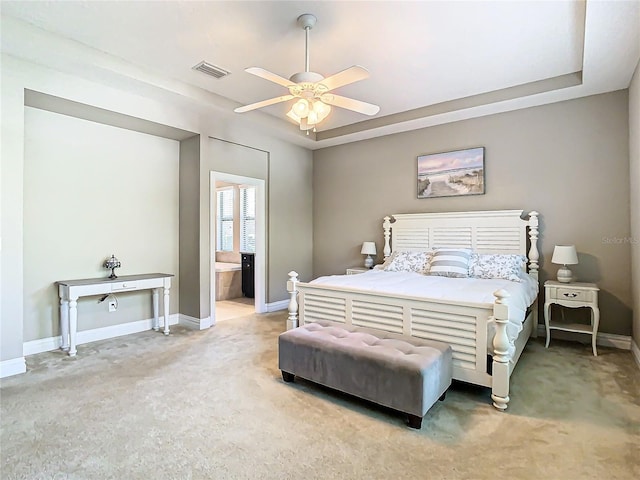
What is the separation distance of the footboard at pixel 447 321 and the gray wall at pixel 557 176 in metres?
2.31

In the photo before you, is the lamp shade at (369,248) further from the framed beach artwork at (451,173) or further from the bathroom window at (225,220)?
the bathroom window at (225,220)

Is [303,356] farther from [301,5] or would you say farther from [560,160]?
[560,160]

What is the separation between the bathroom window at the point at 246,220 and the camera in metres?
7.49

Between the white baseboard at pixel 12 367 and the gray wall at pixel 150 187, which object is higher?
the gray wall at pixel 150 187

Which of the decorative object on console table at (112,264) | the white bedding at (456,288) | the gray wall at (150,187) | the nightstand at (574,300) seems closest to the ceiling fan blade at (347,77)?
the white bedding at (456,288)

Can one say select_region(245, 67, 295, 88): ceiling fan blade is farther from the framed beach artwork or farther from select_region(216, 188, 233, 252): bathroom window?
select_region(216, 188, 233, 252): bathroom window

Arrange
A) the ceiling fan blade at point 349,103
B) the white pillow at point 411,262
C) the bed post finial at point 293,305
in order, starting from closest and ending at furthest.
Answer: the ceiling fan blade at point 349,103
the bed post finial at point 293,305
the white pillow at point 411,262

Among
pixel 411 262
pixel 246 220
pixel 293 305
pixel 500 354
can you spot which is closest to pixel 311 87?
pixel 293 305

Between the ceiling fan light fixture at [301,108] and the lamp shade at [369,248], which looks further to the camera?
the lamp shade at [369,248]

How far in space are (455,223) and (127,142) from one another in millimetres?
4326

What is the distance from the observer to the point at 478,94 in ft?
13.9

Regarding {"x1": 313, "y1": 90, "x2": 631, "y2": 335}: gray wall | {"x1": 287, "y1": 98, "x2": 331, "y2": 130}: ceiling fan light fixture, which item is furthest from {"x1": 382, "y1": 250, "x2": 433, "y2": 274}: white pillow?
{"x1": 287, "y1": 98, "x2": 331, "y2": 130}: ceiling fan light fixture

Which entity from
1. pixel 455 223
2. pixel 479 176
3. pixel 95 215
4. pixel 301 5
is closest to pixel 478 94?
pixel 479 176

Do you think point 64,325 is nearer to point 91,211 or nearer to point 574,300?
point 91,211
